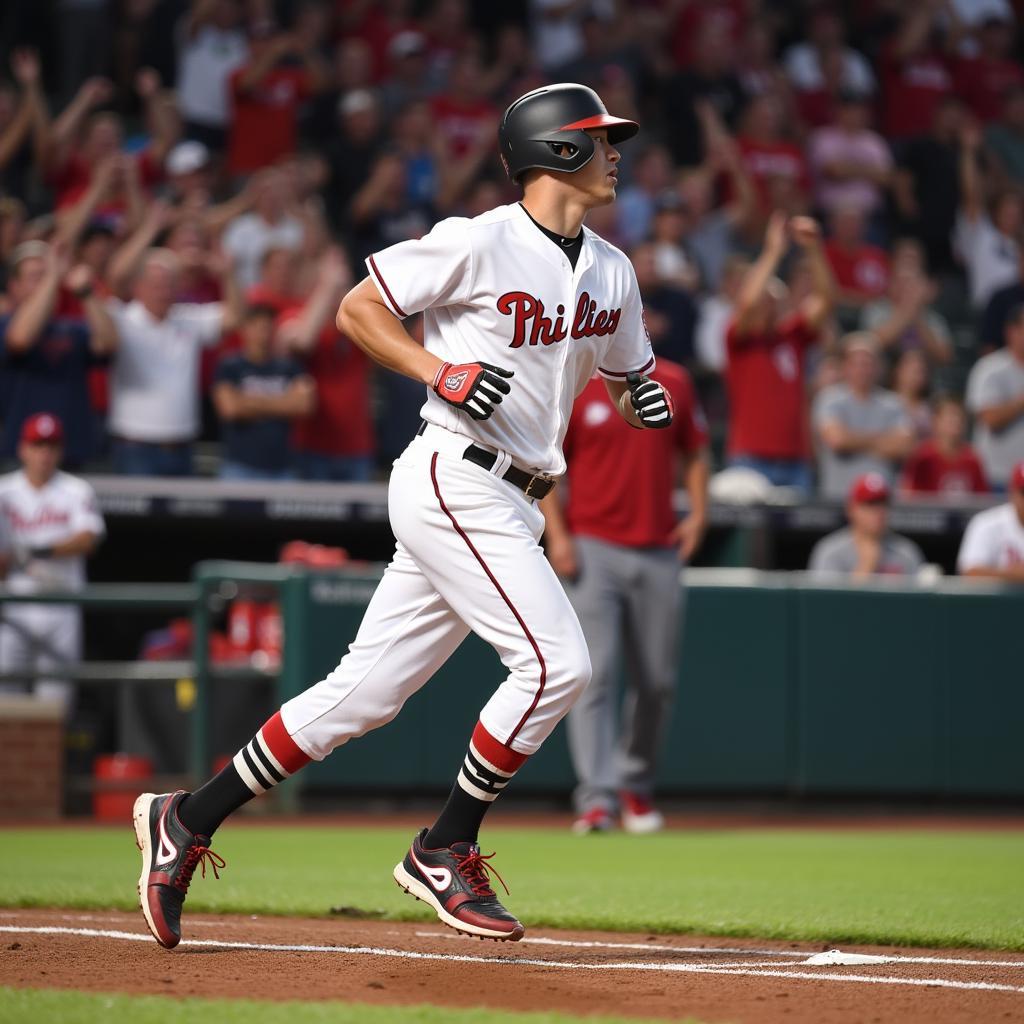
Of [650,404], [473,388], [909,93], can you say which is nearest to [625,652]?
[650,404]

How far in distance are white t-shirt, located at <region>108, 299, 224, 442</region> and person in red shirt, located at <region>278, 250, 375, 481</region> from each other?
0.63m

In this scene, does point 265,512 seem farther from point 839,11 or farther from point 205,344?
point 839,11

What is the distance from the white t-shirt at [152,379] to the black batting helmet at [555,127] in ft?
19.9

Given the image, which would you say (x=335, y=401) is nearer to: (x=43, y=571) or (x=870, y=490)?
(x=43, y=571)

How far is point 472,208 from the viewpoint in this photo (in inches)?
498

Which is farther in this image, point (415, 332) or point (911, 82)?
point (911, 82)

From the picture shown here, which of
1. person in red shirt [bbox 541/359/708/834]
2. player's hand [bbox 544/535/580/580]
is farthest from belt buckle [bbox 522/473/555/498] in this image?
player's hand [bbox 544/535/580/580]

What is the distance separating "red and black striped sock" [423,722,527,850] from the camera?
14.1ft

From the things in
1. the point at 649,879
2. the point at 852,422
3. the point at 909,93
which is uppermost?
the point at 909,93

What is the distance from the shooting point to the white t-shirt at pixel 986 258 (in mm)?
15266

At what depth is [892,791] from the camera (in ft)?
33.7

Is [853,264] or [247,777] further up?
[853,264]

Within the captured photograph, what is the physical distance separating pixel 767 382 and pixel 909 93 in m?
6.89

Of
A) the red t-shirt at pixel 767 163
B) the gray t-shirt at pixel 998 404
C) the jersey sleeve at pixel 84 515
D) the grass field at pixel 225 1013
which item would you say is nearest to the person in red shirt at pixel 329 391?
the jersey sleeve at pixel 84 515
